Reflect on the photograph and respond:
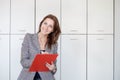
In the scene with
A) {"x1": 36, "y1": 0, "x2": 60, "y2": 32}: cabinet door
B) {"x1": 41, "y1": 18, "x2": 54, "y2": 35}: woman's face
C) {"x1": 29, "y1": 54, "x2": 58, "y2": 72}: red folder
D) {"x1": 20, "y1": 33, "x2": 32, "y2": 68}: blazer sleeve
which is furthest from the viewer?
{"x1": 36, "y1": 0, "x2": 60, "y2": 32}: cabinet door

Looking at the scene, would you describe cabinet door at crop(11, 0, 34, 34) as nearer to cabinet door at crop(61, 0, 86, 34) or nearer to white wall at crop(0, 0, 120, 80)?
white wall at crop(0, 0, 120, 80)

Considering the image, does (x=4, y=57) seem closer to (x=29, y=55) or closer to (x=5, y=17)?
(x=5, y=17)

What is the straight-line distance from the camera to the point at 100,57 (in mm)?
3779

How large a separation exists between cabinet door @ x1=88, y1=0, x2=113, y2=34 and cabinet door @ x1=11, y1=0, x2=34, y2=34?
3.17ft

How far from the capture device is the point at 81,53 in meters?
3.75

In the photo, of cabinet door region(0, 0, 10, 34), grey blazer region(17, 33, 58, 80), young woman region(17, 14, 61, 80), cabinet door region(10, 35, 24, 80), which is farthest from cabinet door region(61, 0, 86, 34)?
grey blazer region(17, 33, 58, 80)

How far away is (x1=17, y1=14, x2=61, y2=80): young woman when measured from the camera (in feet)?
7.04

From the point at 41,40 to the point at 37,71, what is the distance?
321 millimetres

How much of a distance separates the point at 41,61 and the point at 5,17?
6.16 feet

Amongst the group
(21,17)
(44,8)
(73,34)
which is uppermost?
(44,8)

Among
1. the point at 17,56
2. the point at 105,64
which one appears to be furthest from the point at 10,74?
the point at 105,64

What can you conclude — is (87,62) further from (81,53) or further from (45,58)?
(45,58)

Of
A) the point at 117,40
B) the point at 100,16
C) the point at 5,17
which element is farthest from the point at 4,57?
the point at 117,40

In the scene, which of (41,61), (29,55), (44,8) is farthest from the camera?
(44,8)
